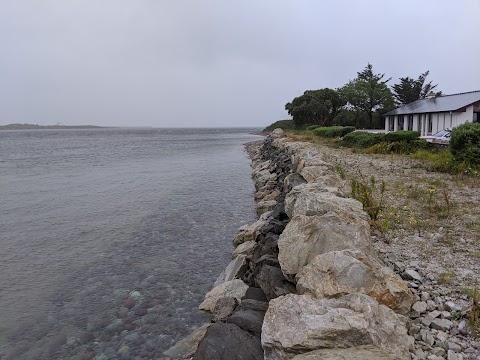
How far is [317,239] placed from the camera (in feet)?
19.9

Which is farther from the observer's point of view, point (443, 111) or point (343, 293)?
point (443, 111)

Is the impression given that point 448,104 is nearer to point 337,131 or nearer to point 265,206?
point 337,131

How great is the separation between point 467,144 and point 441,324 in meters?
13.8

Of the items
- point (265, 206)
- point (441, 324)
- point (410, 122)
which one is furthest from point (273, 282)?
point (410, 122)

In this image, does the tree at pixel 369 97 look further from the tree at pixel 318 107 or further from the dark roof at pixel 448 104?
the dark roof at pixel 448 104

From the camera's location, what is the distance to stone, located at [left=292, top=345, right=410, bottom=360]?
140 inches

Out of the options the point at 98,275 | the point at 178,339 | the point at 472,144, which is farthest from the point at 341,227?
the point at 472,144

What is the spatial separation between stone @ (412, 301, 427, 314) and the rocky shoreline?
0.01 metres

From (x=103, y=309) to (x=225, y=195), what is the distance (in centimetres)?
1231

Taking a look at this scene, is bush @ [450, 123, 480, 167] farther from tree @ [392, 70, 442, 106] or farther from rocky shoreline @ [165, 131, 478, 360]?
tree @ [392, 70, 442, 106]

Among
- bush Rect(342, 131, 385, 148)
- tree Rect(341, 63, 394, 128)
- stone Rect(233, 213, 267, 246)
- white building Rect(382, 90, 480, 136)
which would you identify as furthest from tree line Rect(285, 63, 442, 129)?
stone Rect(233, 213, 267, 246)

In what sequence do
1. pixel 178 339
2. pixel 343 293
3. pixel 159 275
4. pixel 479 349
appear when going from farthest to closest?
pixel 159 275
pixel 178 339
pixel 343 293
pixel 479 349

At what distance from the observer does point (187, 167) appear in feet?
109

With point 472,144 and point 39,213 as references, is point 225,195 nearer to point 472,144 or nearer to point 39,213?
point 39,213
